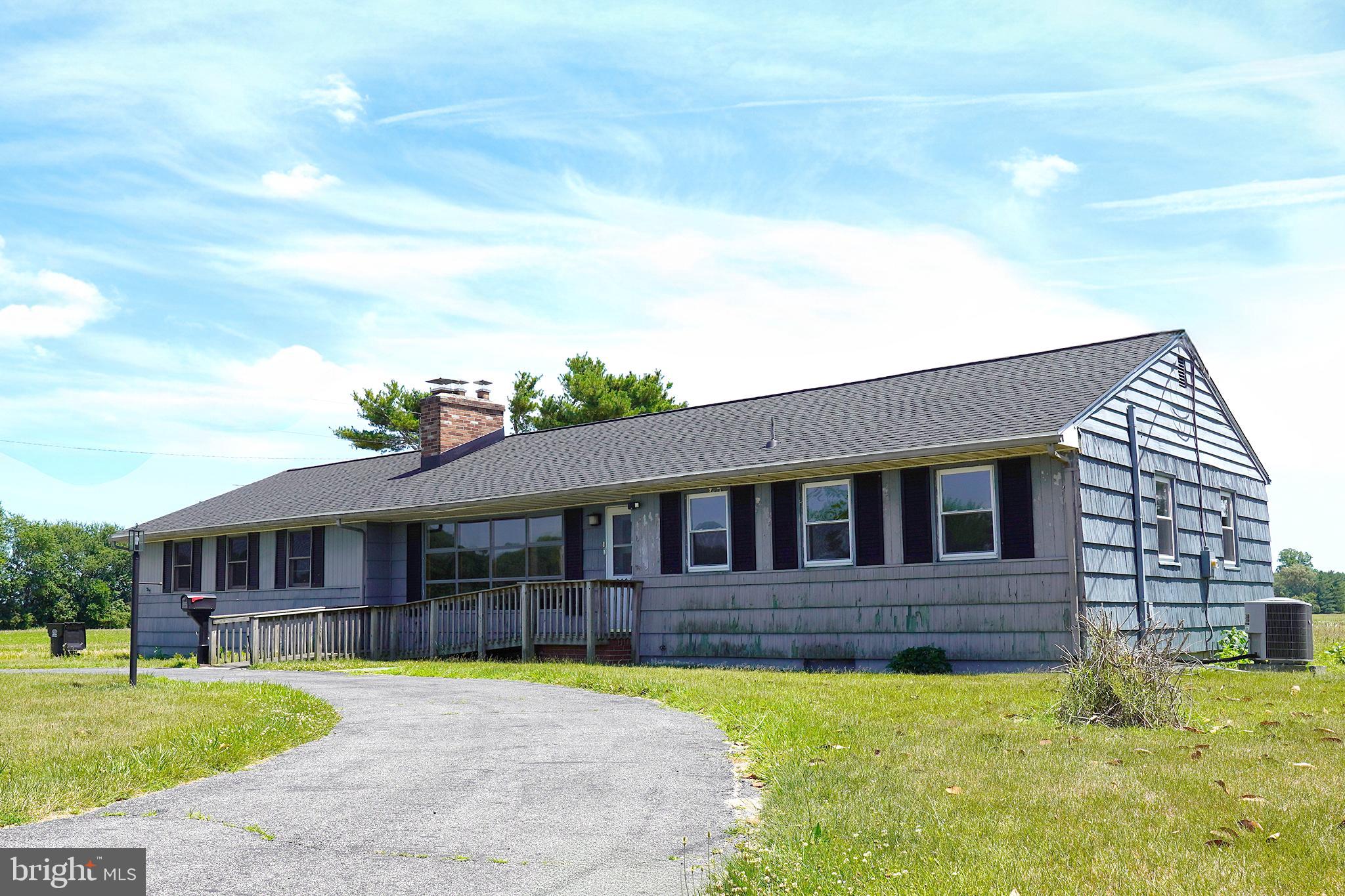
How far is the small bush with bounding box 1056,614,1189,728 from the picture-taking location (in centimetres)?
880

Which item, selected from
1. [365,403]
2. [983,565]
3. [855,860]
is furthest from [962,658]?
[365,403]

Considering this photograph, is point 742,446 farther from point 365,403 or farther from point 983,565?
point 365,403

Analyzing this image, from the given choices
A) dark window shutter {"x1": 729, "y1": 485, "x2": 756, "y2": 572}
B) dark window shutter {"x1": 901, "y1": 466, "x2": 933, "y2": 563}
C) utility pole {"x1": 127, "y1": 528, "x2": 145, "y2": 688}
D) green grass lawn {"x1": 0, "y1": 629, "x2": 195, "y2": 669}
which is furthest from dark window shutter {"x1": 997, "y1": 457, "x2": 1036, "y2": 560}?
green grass lawn {"x1": 0, "y1": 629, "x2": 195, "y2": 669}

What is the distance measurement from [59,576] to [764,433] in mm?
47612

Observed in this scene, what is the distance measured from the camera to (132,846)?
512cm

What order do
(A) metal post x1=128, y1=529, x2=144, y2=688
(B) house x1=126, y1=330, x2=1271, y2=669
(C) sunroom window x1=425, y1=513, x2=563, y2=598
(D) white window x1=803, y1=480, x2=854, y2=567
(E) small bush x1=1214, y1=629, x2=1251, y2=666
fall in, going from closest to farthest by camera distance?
(A) metal post x1=128, y1=529, x2=144, y2=688 → (B) house x1=126, y1=330, x2=1271, y2=669 → (E) small bush x1=1214, y1=629, x2=1251, y2=666 → (D) white window x1=803, y1=480, x2=854, y2=567 → (C) sunroom window x1=425, y1=513, x2=563, y2=598

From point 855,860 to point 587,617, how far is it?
13830mm

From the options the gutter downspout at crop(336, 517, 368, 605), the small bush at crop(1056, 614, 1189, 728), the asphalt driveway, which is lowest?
the asphalt driveway

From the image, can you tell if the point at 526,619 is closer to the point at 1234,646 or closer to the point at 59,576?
the point at 1234,646

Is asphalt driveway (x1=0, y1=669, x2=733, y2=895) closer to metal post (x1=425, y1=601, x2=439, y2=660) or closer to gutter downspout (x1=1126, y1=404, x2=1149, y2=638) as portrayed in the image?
gutter downspout (x1=1126, y1=404, x2=1149, y2=638)

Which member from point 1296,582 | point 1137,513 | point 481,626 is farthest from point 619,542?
point 1296,582

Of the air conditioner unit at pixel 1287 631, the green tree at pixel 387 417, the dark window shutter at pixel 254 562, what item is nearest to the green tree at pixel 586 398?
the green tree at pixel 387 417

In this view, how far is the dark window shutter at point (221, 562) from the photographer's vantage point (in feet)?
91.1

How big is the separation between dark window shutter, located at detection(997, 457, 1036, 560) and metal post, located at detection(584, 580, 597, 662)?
21.0 feet
